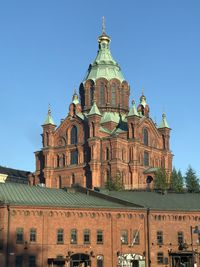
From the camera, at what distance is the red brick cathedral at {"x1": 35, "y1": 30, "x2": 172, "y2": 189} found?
4508 inches

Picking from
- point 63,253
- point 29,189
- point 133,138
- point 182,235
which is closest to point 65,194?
point 29,189

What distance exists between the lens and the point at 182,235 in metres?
69.4

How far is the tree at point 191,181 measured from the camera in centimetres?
10350

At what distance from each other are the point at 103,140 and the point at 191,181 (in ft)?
72.6

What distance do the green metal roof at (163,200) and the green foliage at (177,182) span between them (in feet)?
64.4

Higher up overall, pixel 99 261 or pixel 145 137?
pixel 145 137

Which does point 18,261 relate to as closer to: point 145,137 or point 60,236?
point 60,236

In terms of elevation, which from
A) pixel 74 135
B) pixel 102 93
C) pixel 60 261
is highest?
pixel 102 93

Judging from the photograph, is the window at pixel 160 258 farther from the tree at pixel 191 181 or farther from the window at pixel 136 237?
the tree at pixel 191 181

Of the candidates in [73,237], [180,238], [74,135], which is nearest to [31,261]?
[73,237]

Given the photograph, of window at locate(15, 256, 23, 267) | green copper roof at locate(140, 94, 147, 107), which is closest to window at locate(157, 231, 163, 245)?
window at locate(15, 256, 23, 267)

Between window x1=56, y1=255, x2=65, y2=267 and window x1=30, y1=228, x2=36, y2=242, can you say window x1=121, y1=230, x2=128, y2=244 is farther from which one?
window x1=30, y1=228, x2=36, y2=242

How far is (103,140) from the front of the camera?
382 ft

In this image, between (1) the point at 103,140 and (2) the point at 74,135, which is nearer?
(1) the point at 103,140
